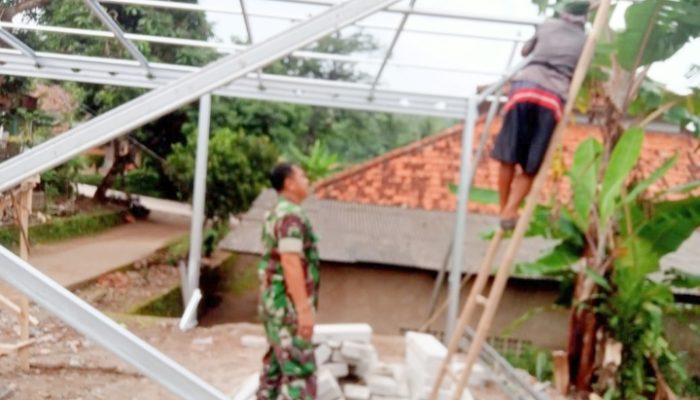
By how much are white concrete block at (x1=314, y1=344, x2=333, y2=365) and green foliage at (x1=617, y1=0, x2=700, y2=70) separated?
7.83 feet

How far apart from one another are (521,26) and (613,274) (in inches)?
72.3

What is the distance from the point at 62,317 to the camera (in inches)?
71.3

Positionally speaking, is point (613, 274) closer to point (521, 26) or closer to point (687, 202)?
point (687, 202)

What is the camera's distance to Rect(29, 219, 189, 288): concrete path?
10.9ft

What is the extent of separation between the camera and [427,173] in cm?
910

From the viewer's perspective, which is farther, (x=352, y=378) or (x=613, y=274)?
(x=613, y=274)

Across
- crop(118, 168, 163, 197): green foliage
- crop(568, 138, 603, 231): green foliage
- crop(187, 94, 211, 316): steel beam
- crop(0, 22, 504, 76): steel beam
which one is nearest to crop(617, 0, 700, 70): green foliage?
crop(568, 138, 603, 231): green foliage

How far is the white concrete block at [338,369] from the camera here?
4282 millimetres

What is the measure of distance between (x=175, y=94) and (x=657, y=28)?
9.24 feet

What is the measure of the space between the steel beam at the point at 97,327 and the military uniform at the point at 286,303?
108 cm

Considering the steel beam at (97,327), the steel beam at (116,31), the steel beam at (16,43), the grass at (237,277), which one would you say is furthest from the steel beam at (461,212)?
the grass at (237,277)

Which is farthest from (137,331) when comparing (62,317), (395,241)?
(62,317)

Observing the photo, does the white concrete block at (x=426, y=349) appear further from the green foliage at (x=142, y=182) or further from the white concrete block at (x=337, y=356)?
the green foliage at (x=142, y=182)

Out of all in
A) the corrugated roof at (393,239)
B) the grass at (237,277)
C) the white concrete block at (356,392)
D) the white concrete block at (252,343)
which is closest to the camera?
the white concrete block at (356,392)
